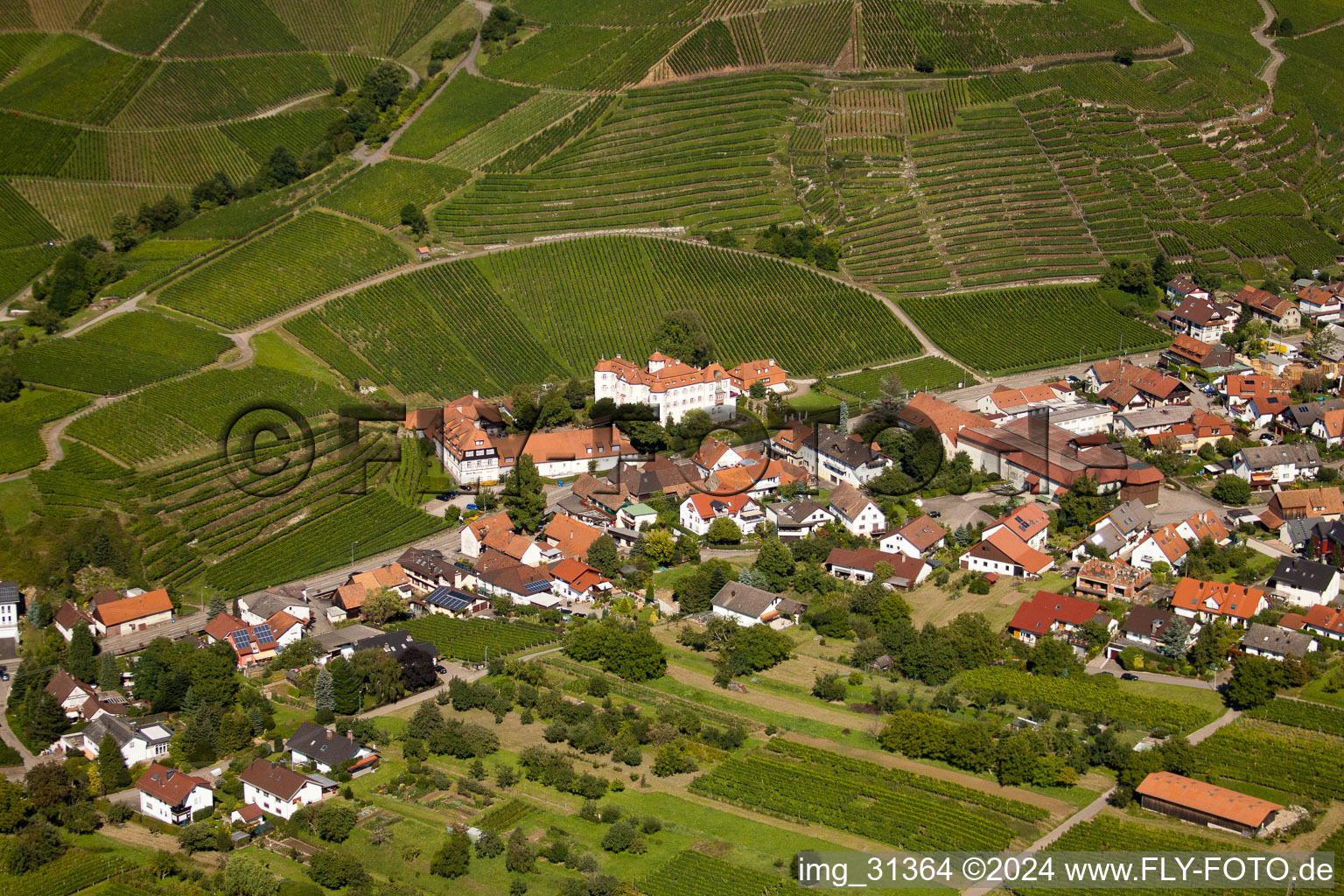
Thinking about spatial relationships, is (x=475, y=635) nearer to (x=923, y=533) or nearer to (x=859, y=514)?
(x=859, y=514)

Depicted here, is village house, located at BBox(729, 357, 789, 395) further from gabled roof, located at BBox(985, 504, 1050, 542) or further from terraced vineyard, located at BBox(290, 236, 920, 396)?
gabled roof, located at BBox(985, 504, 1050, 542)

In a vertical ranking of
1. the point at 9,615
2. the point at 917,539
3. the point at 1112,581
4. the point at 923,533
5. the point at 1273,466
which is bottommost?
the point at 1112,581

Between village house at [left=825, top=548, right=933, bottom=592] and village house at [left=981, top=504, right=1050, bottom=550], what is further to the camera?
village house at [left=981, top=504, right=1050, bottom=550]

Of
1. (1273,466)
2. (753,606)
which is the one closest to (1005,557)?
(753,606)

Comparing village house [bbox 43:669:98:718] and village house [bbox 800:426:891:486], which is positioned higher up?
village house [bbox 800:426:891:486]

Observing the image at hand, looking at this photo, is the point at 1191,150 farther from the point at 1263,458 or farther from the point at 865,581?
the point at 865,581

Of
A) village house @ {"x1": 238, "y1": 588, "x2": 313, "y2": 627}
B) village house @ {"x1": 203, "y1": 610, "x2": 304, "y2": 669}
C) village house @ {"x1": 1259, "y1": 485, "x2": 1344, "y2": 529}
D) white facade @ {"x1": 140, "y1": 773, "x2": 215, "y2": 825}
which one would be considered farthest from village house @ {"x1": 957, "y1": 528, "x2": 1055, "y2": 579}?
white facade @ {"x1": 140, "y1": 773, "x2": 215, "y2": 825}
